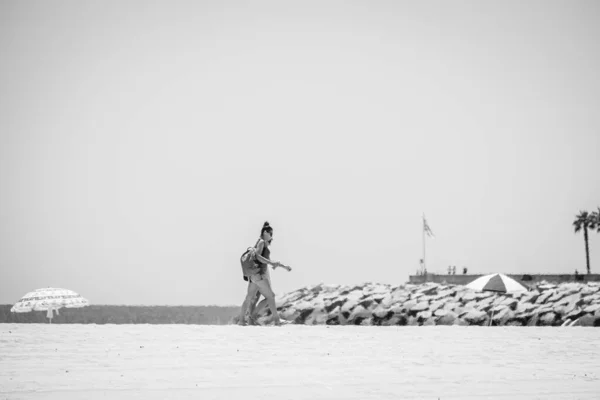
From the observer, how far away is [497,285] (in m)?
20.9

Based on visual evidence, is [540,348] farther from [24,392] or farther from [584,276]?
[584,276]

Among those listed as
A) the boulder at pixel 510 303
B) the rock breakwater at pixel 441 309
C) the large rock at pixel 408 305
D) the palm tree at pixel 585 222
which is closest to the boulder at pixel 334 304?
the rock breakwater at pixel 441 309

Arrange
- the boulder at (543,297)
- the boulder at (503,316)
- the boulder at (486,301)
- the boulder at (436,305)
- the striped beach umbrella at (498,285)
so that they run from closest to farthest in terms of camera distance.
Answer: the boulder at (503,316) → the boulder at (436,305) → the boulder at (486,301) → the boulder at (543,297) → the striped beach umbrella at (498,285)

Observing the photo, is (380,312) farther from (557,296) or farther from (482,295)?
(557,296)

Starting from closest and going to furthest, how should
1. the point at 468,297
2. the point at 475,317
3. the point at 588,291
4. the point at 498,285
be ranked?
the point at 475,317, the point at 468,297, the point at 588,291, the point at 498,285

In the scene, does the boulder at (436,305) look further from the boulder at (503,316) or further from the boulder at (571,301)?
the boulder at (571,301)

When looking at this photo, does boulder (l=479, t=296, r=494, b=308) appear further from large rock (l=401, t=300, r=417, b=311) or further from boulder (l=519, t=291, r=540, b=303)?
large rock (l=401, t=300, r=417, b=311)

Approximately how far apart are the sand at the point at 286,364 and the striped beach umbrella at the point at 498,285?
37.8 feet

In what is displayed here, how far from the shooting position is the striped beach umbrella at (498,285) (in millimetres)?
20719

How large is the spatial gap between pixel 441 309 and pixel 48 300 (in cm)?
1333

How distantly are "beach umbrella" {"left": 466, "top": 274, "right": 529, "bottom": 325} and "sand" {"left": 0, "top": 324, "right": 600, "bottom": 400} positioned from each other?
11.5m

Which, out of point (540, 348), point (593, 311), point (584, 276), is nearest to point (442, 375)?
point (540, 348)

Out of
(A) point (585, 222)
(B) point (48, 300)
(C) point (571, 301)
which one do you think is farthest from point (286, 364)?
(A) point (585, 222)

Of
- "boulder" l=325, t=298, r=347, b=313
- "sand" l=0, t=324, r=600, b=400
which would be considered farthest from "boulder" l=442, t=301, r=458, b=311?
"sand" l=0, t=324, r=600, b=400
